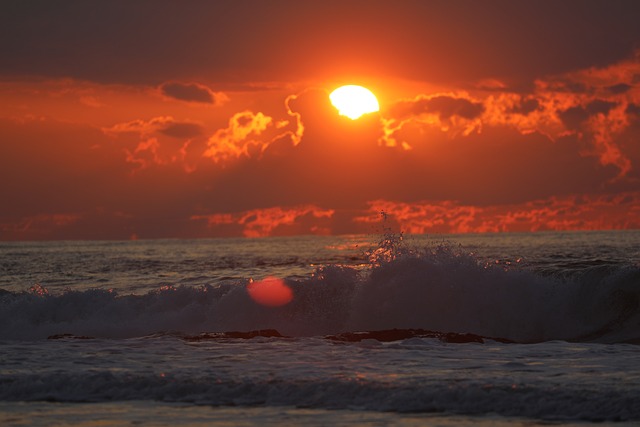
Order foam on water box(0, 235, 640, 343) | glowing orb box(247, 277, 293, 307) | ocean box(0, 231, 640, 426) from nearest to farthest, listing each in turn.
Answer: ocean box(0, 231, 640, 426)
foam on water box(0, 235, 640, 343)
glowing orb box(247, 277, 293, 307)

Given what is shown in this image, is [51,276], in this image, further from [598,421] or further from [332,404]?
[598,421]

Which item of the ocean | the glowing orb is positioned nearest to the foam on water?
the ocean

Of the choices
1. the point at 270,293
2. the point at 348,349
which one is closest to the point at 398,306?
the point at 270,293

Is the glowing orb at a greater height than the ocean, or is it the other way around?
the glowing orb

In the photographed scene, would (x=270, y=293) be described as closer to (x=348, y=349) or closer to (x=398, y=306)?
(x=398, y=306)

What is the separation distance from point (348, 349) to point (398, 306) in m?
5.58

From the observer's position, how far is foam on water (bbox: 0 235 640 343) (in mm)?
21766

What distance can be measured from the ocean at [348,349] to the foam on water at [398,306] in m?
0.05

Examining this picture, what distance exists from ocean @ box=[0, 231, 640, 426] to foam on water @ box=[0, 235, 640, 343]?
0.18ft

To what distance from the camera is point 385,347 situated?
17797 millimetres

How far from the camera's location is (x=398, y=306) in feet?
75.2

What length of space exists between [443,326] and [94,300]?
38.5ft

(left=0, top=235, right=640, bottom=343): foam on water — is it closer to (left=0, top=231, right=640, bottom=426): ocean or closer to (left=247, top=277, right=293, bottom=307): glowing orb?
(left=0, top=231, right=640, bottom=426): ocean

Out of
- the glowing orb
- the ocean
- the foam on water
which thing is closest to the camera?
the ocean
